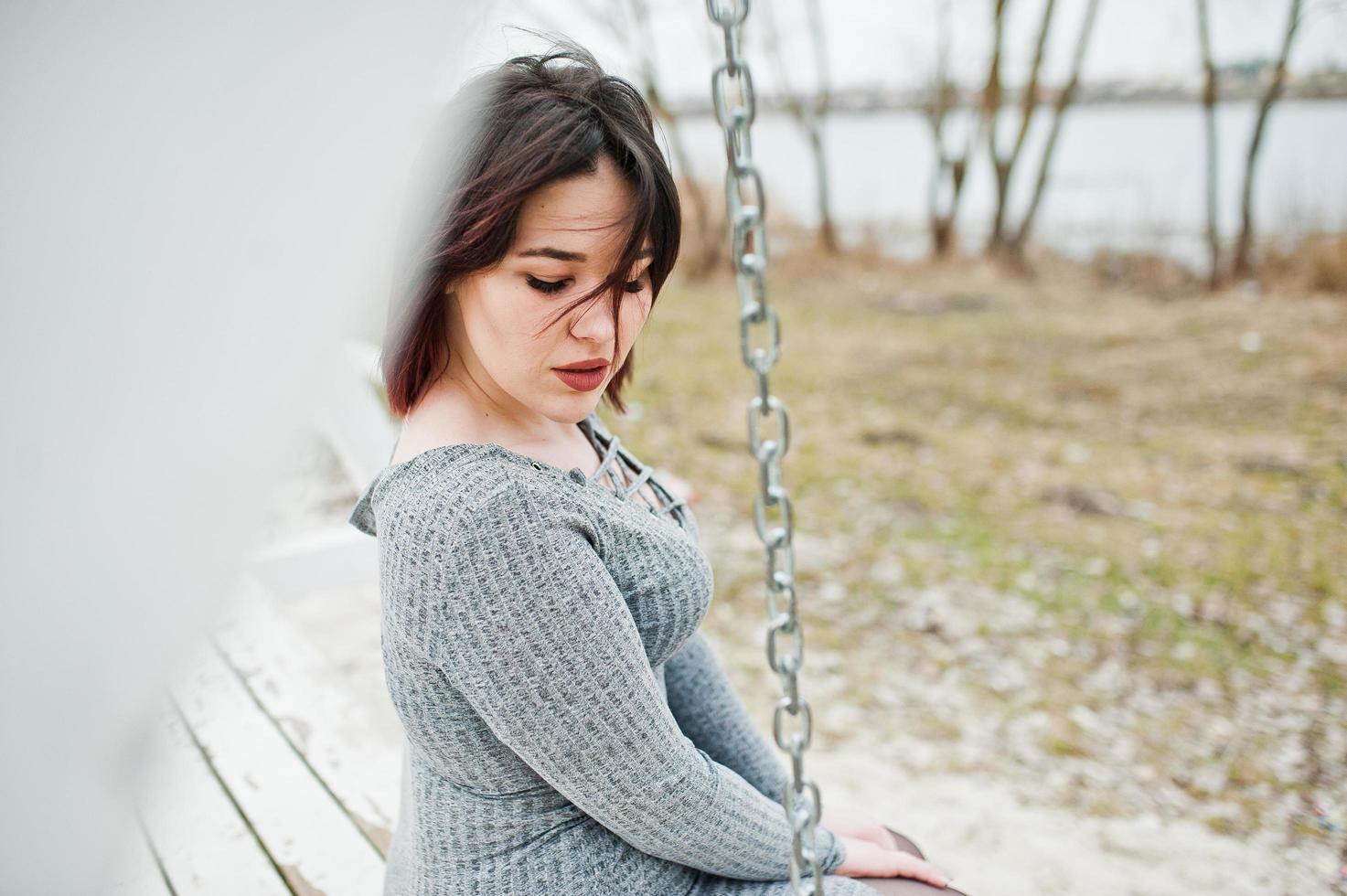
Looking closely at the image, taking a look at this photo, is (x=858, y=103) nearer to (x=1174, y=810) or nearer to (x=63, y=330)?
(x=1174, y=810)

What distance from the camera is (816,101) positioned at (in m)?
13.1

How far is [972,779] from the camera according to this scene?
3.19 m

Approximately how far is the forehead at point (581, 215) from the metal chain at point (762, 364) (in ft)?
0.59

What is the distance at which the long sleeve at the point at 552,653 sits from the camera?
3.39 ft

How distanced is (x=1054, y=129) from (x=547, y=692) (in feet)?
37.1

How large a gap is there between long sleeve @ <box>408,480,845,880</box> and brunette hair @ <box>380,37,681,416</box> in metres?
0.25

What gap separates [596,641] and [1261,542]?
179 inches

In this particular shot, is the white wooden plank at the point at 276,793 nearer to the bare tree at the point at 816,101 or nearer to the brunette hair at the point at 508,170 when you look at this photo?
the brunette hair at the point at 508,170

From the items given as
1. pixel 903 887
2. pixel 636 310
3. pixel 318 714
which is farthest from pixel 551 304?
pixel 318 714

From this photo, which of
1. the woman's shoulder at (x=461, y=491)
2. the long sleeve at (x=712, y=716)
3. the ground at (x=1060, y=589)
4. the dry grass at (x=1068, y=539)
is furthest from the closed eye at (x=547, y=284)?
the dry grass at (x=1068, y=539)

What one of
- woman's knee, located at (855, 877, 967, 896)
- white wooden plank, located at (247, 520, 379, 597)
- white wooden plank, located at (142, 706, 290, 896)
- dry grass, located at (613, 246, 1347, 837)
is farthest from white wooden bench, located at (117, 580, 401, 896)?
dry grass, located at (613, 246, 1347, 837)

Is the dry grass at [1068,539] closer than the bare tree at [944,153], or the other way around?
the dry grass at [1068,539]

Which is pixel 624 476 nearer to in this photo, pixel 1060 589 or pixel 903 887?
pixel 903 887

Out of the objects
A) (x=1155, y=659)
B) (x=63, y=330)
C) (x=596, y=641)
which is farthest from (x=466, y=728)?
(x=1155, y=659)
